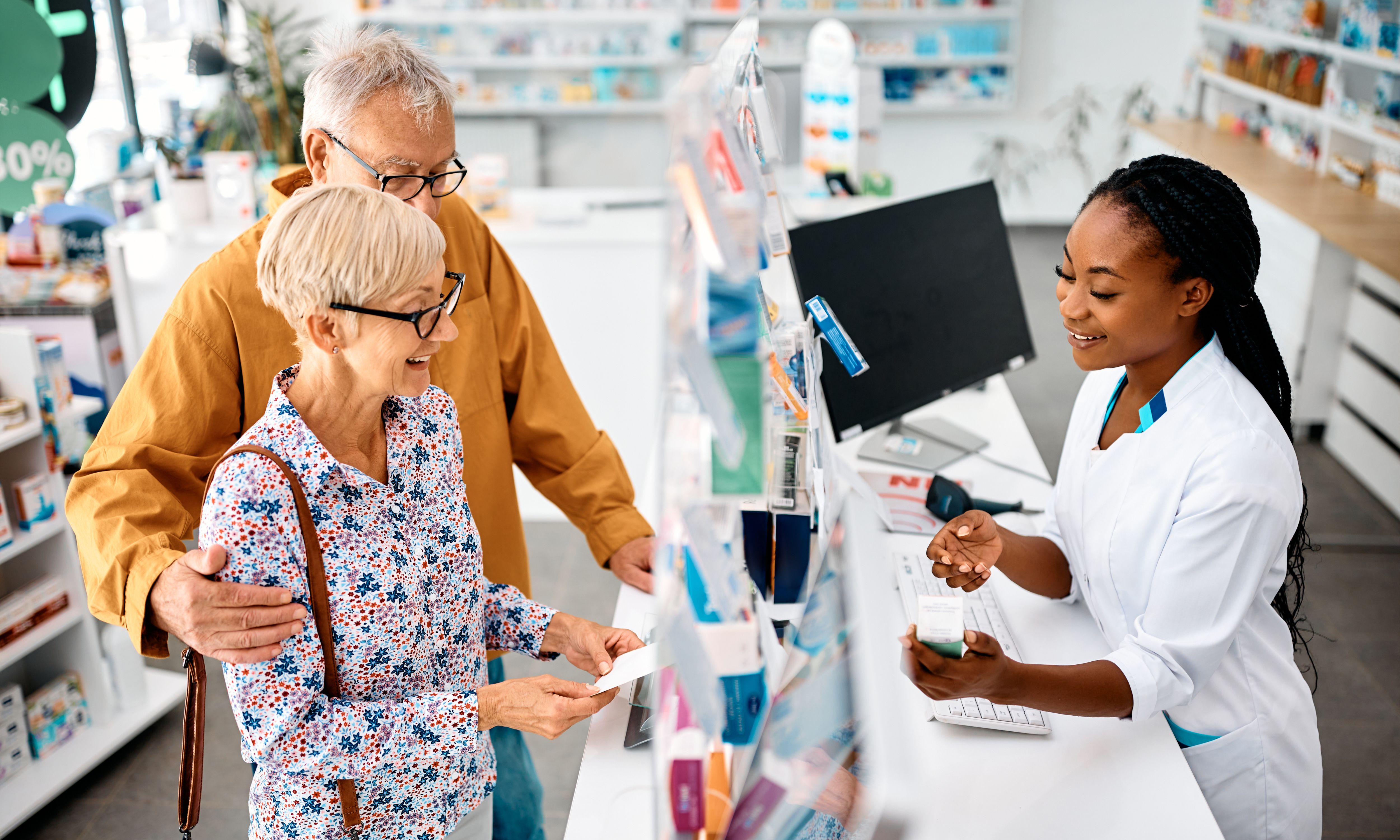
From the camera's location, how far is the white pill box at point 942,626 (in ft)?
3.78

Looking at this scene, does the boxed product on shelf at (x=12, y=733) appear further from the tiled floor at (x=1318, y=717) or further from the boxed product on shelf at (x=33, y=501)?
the boxed product on shelf at (x=33, y=501)

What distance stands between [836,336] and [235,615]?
41.6 inches

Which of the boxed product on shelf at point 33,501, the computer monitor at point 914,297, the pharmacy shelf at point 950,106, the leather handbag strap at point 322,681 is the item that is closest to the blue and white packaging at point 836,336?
the computer monitor at point 914,297

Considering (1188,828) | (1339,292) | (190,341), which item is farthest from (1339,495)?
(190,341)

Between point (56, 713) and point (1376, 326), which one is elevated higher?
point (1376, 326)

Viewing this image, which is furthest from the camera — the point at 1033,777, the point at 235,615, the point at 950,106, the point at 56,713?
the point at 950,106

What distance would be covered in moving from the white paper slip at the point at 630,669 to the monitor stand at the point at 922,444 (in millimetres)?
1029

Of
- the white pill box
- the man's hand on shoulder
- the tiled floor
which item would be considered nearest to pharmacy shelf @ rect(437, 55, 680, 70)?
the tiled floor

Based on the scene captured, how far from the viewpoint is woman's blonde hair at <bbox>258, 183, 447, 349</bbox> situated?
1139 mm

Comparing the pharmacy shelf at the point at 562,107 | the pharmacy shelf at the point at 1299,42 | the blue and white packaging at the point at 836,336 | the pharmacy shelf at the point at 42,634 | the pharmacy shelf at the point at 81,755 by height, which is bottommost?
the pharmacy shelf at the point at 81,755

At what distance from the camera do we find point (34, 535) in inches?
95.5

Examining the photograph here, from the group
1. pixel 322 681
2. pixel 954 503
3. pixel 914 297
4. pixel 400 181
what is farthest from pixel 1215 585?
pixel 400 181

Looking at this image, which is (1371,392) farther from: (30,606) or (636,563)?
(30,606)

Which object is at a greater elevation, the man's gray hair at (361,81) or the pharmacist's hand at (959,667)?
the man's gray hair at (361,81)
